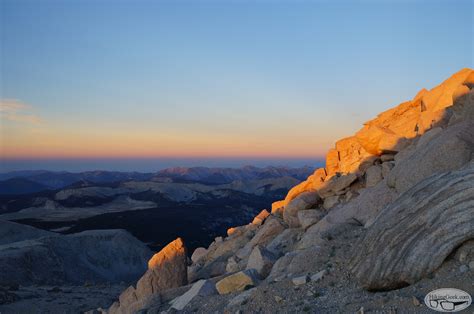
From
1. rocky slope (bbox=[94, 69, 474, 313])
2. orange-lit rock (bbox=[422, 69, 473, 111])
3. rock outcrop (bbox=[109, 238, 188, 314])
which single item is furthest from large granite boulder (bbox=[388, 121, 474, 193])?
rock outcrop (bbox=[109, 238, 188, 314])

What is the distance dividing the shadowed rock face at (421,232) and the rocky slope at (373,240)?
3 centimetres

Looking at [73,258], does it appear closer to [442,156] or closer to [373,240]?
[442,156]

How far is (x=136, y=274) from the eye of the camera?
7650 centimetres

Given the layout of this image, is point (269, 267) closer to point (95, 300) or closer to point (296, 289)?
point (296, 289)

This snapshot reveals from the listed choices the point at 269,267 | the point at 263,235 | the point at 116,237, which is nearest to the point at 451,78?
the point at 263,235

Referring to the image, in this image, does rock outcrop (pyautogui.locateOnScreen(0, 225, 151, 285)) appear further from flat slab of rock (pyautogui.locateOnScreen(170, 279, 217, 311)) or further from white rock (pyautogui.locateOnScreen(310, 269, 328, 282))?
white rock (pyautogui.locateOnScreen(310, 269, 328, 282))

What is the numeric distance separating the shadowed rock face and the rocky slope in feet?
0.09

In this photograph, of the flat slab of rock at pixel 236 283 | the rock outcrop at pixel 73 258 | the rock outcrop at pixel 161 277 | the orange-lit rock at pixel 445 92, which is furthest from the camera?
the rock outcrop at pixel 73 258

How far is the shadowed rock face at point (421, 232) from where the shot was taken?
36.6ft

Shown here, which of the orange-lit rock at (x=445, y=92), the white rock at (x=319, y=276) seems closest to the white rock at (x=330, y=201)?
the orange-lit rock at (x=445, y=92)

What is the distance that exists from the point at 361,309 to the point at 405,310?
3.62 feet

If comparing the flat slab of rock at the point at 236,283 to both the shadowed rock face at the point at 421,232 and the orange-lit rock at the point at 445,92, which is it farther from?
the orange-lit rock at the point at 445,92

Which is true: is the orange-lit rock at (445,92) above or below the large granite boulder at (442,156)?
above

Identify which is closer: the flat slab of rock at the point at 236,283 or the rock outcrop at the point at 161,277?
the flat slab of rock at the point at 236,283
